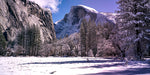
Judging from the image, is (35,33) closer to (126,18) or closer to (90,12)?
(126,18)

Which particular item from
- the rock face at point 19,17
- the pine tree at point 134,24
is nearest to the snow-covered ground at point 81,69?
the pine tree at point 134,24

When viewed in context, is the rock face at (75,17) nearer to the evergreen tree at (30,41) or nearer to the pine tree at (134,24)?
the evergreen tree at (30,41)

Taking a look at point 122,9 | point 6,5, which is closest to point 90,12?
point 6,5

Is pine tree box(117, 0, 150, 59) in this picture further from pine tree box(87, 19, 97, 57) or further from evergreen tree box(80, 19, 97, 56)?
evergreen tree box(80, 19, 97, 56)

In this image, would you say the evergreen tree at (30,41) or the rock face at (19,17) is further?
the rock face at (19,17)

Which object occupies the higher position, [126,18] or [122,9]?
[122,9]

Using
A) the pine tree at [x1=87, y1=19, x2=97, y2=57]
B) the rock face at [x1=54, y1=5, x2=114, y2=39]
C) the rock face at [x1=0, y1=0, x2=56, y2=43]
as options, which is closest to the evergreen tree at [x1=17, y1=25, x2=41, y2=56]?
the rock face at [x1=0, y1=0, x2=56, y2=43]

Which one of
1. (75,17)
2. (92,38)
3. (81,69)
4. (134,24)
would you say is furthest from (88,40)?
(75,17)

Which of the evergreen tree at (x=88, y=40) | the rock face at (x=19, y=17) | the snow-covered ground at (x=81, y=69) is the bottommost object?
the snow-covered ground at (x=81, y=69)
